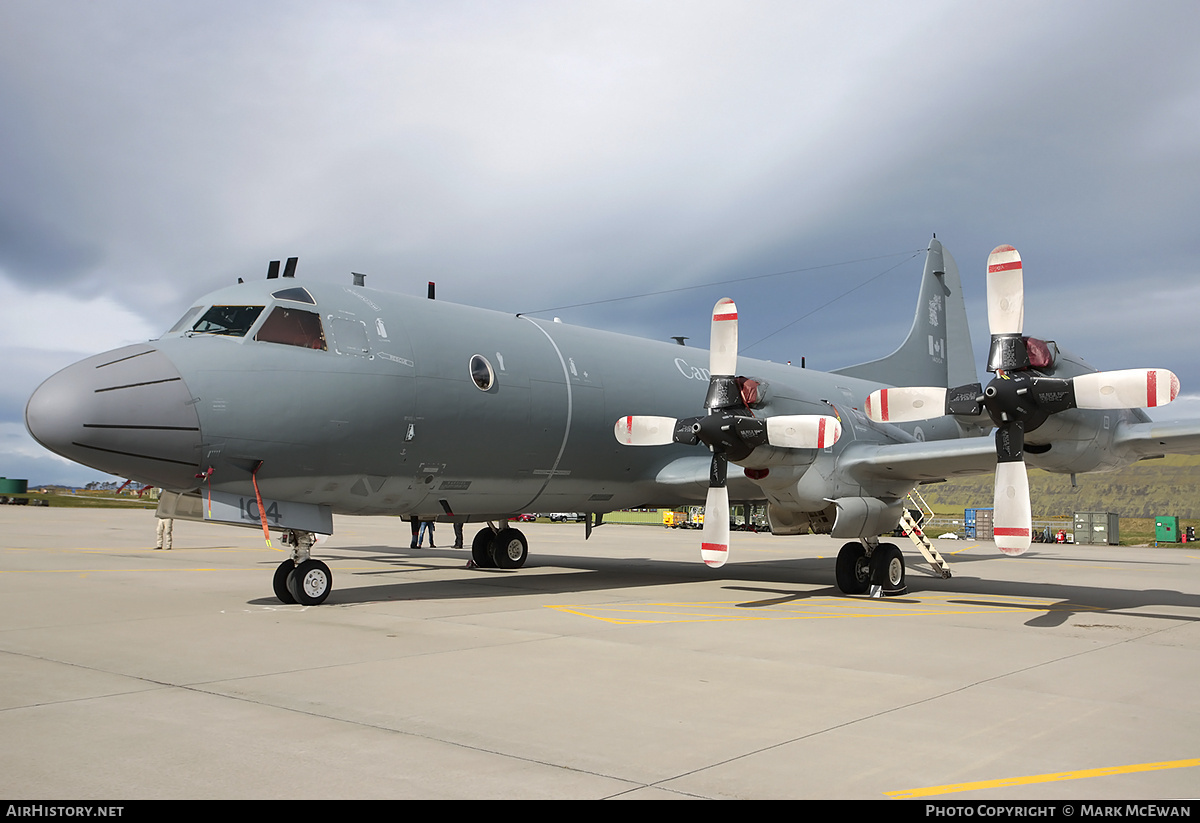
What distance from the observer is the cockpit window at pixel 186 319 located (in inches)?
420

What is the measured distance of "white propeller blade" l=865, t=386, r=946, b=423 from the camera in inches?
442

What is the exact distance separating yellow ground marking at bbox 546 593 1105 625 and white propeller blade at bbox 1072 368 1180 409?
3.34m

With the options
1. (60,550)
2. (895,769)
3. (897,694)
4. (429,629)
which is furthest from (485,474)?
(60,550)

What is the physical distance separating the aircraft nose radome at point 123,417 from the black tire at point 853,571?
933cm

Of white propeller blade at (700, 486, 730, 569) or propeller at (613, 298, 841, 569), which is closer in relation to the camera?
propeller at (613, 298, 841, 569)

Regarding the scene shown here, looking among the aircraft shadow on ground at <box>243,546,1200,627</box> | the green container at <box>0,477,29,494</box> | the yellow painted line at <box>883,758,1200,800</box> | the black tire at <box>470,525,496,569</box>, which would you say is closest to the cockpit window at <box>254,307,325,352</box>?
the aircraft shadow on ground at <box>243,546,1200,627</box>

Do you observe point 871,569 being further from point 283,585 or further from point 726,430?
point 283,585

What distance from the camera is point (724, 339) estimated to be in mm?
12602

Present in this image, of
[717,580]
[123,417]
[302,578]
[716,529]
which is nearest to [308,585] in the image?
[302,578]

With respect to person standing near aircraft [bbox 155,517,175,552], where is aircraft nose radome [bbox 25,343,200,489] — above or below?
above

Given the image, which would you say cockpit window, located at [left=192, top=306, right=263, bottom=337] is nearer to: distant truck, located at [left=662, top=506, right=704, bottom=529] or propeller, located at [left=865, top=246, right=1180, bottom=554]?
propeller, located at [left=865, top=246, right=1180, bottom=554]

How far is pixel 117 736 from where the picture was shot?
4.88 metres

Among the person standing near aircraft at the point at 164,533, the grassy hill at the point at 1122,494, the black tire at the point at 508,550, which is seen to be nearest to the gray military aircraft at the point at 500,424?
the black tire at the point at 508,550

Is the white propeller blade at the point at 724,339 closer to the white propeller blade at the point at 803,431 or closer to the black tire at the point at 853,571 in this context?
the white propeller blade at the point at 803,431
